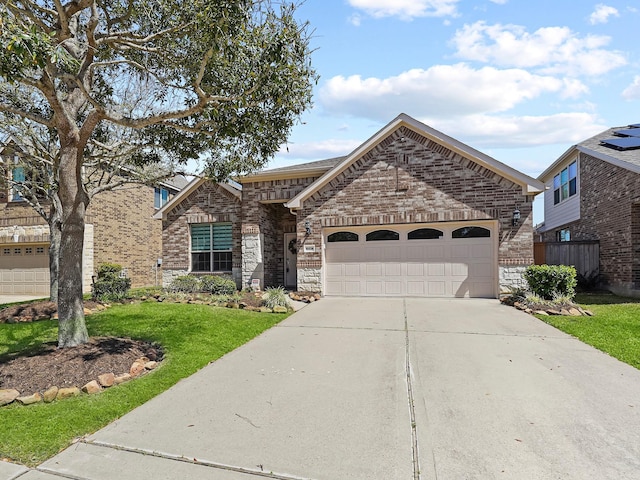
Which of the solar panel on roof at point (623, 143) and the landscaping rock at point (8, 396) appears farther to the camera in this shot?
the solar panel on roof at point (623, 143)

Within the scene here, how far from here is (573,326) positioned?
809 centimetres

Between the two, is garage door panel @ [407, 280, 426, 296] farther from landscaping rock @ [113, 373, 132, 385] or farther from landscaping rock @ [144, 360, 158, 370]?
landscaping rock @ [113, 373, 132, 385]

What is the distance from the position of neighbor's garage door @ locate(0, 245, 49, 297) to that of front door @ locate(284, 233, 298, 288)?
1181 centimetres

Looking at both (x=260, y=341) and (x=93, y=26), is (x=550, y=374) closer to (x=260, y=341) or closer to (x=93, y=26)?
(x=260, y=341)

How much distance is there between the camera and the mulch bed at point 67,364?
16.2 feet

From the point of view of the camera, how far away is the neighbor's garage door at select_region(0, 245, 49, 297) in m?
18.0

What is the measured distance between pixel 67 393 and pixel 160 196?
20.0m

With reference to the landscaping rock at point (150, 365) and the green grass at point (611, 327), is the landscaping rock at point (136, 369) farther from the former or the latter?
the green grass at point (611, 327)

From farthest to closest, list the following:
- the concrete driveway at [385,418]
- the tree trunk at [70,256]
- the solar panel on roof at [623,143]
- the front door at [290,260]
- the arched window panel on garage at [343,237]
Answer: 1. the front door at [290,260]
2. the solar panel on roof at [623,143]
3. the arched window panel on garage at [343,237]
4. the tree trunk at [70,256]
5. the concrete driveway at [385,418]

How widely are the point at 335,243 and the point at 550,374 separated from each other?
8.63 meters

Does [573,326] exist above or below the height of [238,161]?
below

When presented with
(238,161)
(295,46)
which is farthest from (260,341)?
(295,46)

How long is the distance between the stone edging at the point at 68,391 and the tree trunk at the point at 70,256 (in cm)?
142

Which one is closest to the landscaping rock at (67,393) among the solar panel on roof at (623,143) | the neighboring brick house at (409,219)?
the neighboring brick house at (409,219)
